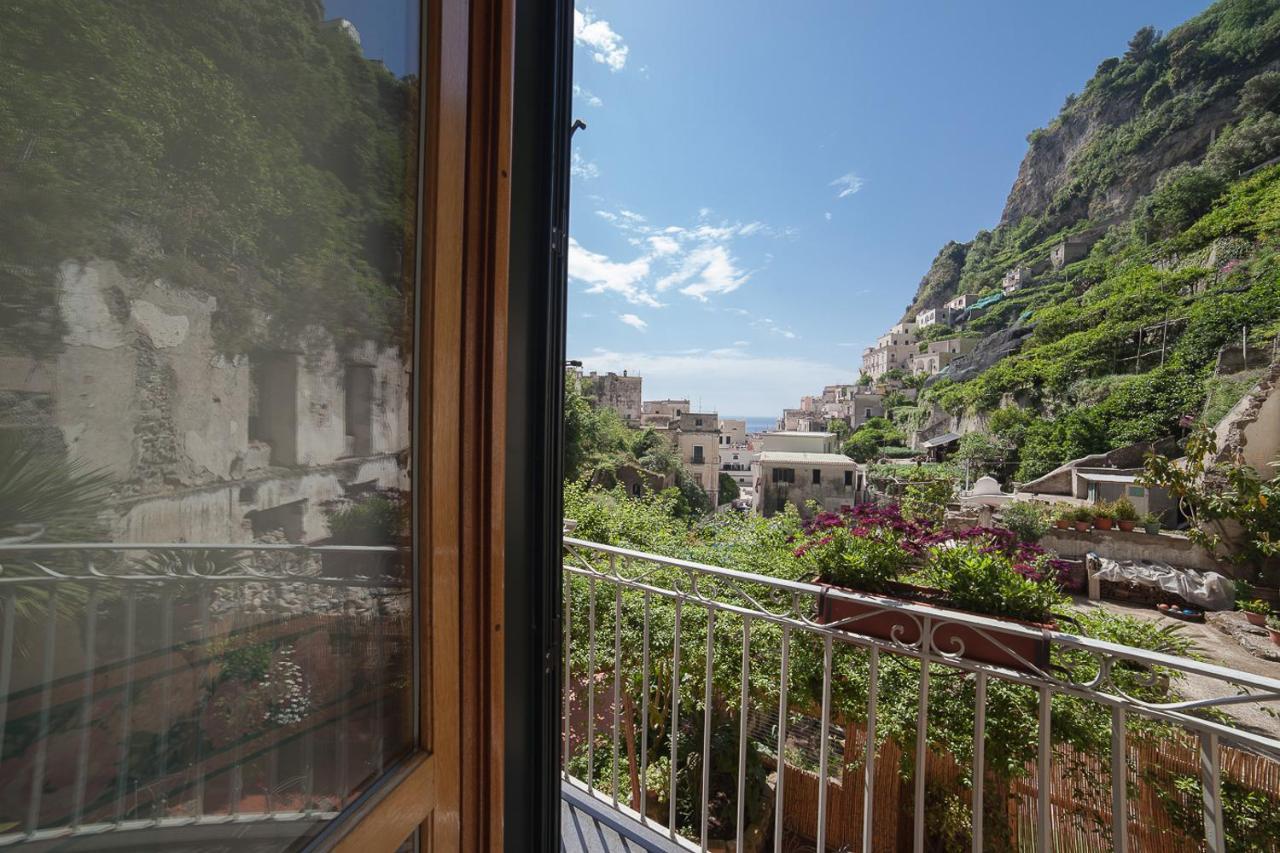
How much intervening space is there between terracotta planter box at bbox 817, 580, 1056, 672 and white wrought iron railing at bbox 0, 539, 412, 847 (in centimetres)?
115

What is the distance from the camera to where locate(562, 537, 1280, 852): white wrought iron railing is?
996 mm

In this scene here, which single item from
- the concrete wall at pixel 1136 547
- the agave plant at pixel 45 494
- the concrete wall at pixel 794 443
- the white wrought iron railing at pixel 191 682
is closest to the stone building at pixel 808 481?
the concrete wall at pixel 794 443

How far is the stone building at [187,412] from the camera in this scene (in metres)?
0.34

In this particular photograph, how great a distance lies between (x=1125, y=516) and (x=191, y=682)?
9478mm

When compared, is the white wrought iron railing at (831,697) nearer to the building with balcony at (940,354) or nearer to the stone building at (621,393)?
the stone building at (621,393)

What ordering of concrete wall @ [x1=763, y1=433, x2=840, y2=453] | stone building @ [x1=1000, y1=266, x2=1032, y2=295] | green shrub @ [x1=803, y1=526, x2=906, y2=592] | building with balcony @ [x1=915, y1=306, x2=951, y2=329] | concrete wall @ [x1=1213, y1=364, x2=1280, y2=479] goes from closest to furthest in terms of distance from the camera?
green shrub @ [x1=803, y1=526, x2=906, y2=592]
concrete wall @ [x1=1213, y1=364, x2=1280, y2=479]
concrete wall @ [x1=763, y1=433, x2=840, y2=453]
stone building @ [x1=1000, y1=266, x2=1032, y2=295]
building with balcony @ [x1=915, y1=306, x2=951, y2=329]

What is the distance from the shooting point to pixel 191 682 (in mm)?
426

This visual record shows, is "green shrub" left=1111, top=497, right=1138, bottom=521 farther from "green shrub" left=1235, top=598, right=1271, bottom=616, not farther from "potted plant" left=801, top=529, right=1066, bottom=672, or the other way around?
"potted plant" left=801, top=529, right=1066, bottom=672

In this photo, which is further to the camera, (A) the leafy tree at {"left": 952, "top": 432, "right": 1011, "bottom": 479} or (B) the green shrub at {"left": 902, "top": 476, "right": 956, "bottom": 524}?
(A) the leafy tree at {"left": 952, "top": 432, "right": 1011, "bottom": 479}

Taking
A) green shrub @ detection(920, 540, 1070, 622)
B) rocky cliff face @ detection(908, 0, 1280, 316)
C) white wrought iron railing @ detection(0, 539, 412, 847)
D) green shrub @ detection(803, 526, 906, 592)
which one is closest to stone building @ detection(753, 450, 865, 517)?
green shrub @ detection(803, 526, 906, 592)

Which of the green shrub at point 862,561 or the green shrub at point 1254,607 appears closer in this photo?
the green shrub at point 862,561

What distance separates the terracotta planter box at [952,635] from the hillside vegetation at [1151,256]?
48.3 feet

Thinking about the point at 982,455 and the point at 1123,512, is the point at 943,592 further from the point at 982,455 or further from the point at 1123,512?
the point at 982,455

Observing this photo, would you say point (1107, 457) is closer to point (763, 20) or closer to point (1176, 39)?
point (763, 20)
